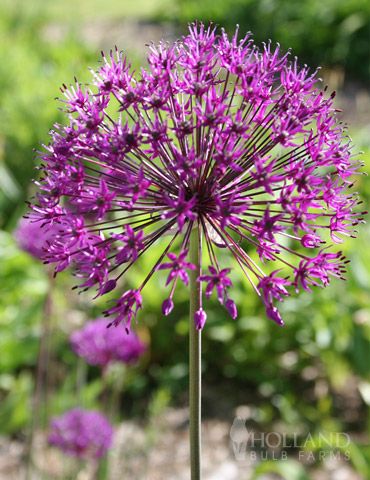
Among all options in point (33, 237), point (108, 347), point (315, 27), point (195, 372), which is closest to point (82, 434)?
point (108, 347)

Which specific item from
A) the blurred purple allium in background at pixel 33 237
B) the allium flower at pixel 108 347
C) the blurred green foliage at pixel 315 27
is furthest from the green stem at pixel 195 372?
the blurred green foliage at pixel 315 27

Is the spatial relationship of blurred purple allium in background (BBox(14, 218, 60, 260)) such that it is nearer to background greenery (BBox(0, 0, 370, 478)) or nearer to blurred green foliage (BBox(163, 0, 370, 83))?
background greenery (BBox(0, 0, 370, 478))

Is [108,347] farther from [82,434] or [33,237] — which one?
[33,237]

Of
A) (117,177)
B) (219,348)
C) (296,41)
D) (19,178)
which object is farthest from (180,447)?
(296,41)

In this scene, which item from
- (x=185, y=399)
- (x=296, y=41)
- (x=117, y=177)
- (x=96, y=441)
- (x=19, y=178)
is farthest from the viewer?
(x=296, y=41)

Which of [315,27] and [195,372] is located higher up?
[315,27]

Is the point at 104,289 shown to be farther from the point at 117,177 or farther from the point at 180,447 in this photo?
the point at 180,447

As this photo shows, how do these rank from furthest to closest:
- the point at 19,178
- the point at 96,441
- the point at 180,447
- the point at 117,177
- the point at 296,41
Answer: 1. the point at 296,41
2. the point at 19,178
3. the point at 180,447
4. the point at 96,441
5. the point at 117,177
